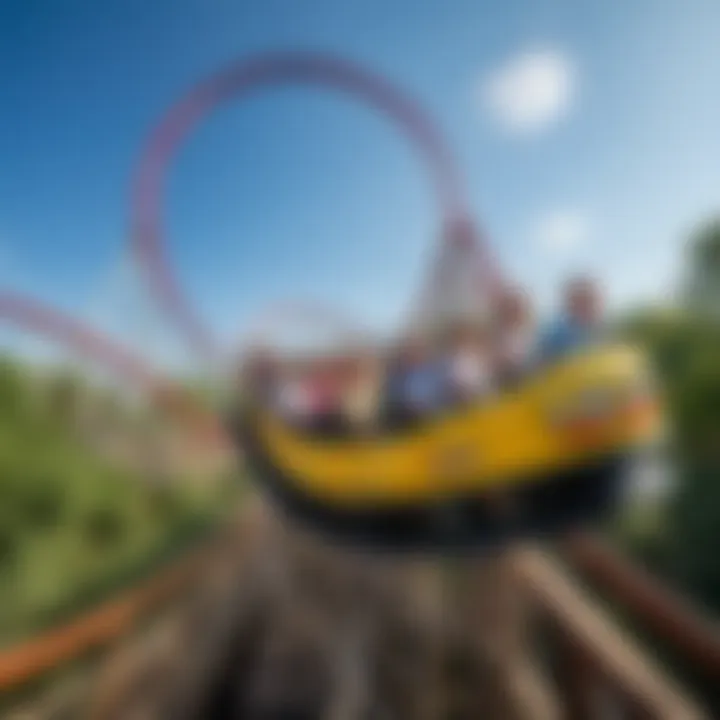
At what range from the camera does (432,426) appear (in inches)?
53.7

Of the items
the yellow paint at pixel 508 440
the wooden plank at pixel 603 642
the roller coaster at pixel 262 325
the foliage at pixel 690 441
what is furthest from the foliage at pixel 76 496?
the foliage at pixel 690 441

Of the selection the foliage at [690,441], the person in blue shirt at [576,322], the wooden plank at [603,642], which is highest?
Answer: the person in blue shirt at [576,322]

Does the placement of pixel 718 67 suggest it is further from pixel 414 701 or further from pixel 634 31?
pixel 414 701

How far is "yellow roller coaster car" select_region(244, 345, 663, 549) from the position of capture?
4.26ft

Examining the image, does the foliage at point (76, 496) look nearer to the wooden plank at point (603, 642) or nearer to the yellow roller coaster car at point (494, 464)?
the yellow roller coaster car at point (494, 464)

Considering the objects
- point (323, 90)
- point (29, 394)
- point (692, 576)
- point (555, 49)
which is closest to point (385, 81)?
point (323, 90)

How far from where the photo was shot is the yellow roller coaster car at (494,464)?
4.26 feet

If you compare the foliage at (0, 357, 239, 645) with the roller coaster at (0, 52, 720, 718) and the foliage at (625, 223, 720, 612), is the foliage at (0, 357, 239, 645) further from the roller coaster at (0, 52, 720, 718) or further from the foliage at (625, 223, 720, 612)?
the foliage at (625, 223, 720, 612)

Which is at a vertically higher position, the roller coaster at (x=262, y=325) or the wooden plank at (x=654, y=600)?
the roller coaster at (x=262, y=325)

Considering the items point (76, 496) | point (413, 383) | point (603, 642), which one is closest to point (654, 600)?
point (603, 642)

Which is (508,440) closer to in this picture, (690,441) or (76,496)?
(690,441)

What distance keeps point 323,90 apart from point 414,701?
0.75 m

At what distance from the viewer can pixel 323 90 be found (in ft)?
4.63

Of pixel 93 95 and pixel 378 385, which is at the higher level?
pixel 93 95
